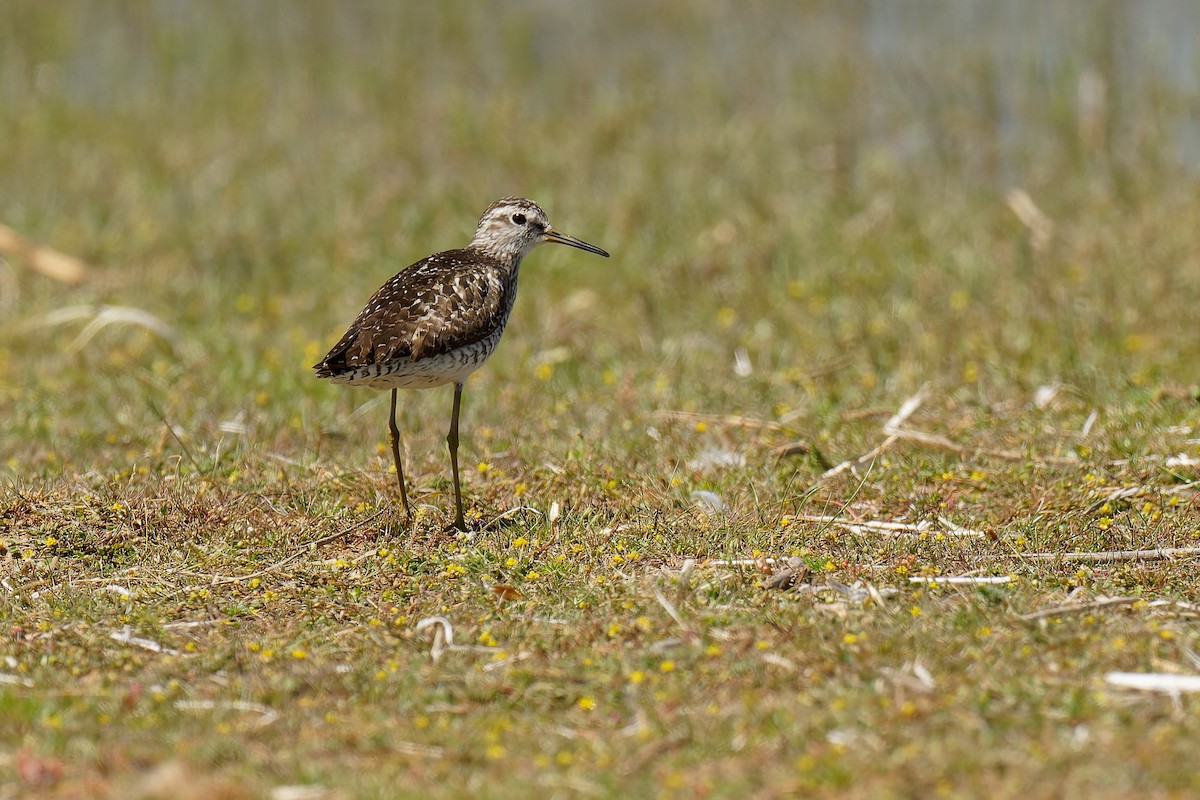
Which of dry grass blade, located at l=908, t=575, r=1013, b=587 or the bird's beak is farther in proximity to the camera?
the bird's beak

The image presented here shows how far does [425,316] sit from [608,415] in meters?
1.95

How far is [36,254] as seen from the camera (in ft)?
37.6

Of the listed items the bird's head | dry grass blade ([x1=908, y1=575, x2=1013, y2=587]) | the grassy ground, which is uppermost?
the bird's head

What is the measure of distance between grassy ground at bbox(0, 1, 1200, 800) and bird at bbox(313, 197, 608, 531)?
62cm

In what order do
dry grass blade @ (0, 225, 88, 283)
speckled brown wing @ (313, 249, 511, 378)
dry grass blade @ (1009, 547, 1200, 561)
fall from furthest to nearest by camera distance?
1. dry grass blade @ (0, 225, 88, 283)
2. speckled brown wing @ (313, 249, 511, 378)
3. dry grass blade @ (1009, 547, 1200, 561)

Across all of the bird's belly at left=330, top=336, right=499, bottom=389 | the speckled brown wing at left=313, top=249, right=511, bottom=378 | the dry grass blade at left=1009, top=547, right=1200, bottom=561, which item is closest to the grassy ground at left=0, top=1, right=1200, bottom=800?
the dry grass blade at left=1009, top=547, right=1200, bottom=561

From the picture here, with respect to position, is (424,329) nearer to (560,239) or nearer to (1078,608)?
(560,239)

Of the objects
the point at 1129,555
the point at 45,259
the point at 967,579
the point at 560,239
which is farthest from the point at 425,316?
the point at 45,259

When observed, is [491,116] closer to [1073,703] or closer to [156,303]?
[156,303]

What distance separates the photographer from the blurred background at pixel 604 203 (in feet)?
30.6

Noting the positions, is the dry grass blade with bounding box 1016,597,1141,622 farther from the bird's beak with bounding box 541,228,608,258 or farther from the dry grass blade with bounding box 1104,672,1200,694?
the bird's beak with bounding box 541,228,608,258

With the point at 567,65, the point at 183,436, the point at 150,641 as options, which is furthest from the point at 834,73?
the point at 150,641

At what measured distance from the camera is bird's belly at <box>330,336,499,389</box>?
697 centimetres

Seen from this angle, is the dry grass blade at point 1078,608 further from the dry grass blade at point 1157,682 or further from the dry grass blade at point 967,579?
the dry grass blade at point 1157,682
